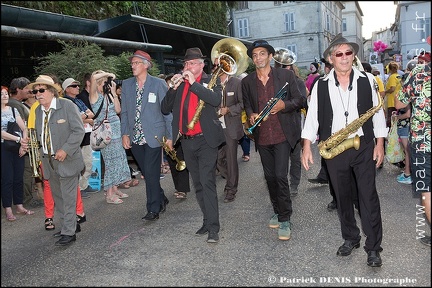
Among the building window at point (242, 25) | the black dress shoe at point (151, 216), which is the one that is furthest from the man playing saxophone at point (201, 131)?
the building window at point (242, 25)

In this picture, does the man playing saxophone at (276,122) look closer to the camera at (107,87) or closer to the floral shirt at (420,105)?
the floral shirt at (420,105)

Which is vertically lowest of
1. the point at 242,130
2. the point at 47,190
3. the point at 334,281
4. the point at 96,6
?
the point at 334,281

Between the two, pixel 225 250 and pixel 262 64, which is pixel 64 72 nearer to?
pixel 262 64

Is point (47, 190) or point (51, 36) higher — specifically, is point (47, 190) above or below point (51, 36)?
below

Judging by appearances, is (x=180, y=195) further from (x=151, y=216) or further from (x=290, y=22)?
(x=290, y=22)

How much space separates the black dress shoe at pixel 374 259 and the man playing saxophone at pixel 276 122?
103 centimetres

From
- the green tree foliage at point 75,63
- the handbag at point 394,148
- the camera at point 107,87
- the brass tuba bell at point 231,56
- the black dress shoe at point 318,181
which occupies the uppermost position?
the green tree foliage at point 75,63

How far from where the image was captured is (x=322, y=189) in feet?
22.2

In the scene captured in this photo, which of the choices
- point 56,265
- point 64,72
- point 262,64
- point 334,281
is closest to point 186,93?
point 262,64

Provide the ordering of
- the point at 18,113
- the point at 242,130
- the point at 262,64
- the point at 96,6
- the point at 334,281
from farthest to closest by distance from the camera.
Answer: the point at 96,6, the point at 242,130, the point at 18,113, the point at 262,64, the point at 334,281

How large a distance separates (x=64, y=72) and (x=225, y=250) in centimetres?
541

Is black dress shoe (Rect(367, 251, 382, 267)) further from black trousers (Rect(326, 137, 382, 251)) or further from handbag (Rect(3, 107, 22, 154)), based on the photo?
handbag (Rect(3, 107, 22, 154))

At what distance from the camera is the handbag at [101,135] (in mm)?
6629

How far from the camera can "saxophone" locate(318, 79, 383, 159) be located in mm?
3906
